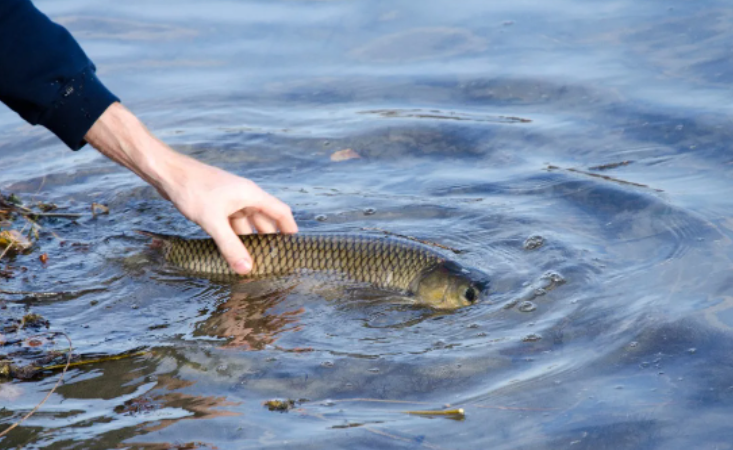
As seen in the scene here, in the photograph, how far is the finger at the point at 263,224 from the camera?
16.9 feet

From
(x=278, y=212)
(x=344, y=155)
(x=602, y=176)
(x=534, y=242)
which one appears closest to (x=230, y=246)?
(x=278, y=212)

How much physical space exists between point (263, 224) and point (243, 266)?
16.5 inches

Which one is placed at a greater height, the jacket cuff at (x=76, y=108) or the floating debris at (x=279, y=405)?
the jacket cuff at (x=76, y=108)

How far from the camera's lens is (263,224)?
520 cm

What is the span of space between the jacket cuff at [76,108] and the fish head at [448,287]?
5.96 ft

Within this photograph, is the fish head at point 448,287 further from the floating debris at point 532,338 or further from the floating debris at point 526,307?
the floating debris at point 532,338

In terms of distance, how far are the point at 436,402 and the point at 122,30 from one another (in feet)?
26.5

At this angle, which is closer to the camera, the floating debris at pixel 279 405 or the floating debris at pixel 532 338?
the floating debris at pixel 279 405

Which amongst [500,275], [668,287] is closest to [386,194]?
[500,275]

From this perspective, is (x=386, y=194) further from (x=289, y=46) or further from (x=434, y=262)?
(x=289, y=46)

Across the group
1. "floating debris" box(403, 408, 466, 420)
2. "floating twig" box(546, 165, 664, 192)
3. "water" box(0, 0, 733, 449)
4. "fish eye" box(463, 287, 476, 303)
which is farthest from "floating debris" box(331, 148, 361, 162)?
"floating debris" box(403, 408, 466, 420)

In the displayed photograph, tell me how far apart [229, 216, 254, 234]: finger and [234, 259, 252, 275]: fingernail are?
358 mm

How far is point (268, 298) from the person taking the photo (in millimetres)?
5156

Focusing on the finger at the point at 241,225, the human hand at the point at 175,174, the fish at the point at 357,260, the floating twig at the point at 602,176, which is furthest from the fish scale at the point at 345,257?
the floating twig at the point at 602,176
